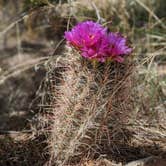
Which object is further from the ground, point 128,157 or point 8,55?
point 8,55

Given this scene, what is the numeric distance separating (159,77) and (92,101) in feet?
4.24

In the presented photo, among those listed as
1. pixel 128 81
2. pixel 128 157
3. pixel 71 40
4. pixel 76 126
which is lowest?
pixel 128 157

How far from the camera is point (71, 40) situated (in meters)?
2.50

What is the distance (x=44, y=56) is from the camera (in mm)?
4531

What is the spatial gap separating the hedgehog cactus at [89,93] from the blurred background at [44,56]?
0.20 m

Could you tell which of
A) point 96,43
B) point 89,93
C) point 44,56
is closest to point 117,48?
point 96,43

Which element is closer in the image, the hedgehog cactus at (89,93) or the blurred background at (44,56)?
the hedgehog cactus at (89,93)

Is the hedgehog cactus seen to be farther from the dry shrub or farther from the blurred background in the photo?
the blurred background

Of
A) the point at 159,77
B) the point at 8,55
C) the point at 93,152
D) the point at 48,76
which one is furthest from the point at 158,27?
the point at 93,152

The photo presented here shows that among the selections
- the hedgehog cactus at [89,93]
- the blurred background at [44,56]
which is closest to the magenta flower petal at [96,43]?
the hedgehog cactus at [89,93]

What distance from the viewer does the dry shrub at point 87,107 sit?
2.52 meters

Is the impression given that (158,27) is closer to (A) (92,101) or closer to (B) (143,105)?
(B) (143,105)

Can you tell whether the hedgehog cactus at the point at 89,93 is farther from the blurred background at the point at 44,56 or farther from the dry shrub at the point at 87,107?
the blurred background at the point at 44,56

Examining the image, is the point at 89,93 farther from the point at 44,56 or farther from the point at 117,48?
the point at 44,56
